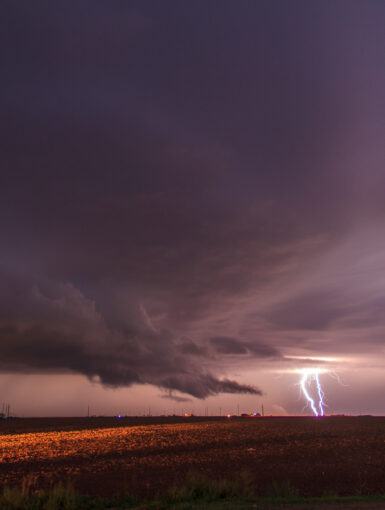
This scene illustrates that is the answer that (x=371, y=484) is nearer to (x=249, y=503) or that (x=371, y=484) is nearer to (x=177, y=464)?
(x=249, y=503)

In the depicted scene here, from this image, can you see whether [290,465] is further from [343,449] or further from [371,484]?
[343,449]

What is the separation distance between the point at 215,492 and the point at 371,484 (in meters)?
Answer: 10.9

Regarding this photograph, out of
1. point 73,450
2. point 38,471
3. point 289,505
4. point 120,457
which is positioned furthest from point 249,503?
point 73,450

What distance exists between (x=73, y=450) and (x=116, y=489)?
2613 cm

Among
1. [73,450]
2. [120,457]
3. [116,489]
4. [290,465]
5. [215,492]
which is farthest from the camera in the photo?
[73,450]

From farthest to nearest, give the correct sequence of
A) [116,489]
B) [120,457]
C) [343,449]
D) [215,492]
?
[343,449], [120,457], [116,489], [215,492]

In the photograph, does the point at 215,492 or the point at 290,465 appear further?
the point at 290,465

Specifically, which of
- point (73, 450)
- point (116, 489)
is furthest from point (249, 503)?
point (73, 450)

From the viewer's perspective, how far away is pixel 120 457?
4281cm

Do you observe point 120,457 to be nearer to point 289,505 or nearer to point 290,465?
point 290,465

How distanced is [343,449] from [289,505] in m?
30.6

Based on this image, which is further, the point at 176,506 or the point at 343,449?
the point at 343,449

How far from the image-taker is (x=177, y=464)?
37.2 m

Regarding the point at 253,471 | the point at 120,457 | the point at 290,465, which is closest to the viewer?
the point at 253,471
